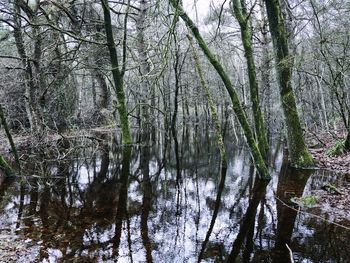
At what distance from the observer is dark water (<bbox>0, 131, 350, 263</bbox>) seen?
5.38 m

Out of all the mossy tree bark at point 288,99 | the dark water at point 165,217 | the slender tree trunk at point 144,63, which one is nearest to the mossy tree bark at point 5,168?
the dark water at point 165,217

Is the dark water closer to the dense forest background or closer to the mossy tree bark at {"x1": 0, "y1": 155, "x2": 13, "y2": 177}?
the mossy tree bark at {"x1": 0, "y1": 155, "x2": 13, "y2": 177}

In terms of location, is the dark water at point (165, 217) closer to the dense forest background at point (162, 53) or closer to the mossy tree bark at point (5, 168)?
the mossy tree bark at point (5, 168)

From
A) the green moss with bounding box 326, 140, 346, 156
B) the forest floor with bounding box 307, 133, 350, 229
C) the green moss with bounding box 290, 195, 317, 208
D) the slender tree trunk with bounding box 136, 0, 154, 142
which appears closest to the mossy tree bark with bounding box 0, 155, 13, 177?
the slender tree trunk with bounding box 136, 0, 154, 142

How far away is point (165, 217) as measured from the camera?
719cm

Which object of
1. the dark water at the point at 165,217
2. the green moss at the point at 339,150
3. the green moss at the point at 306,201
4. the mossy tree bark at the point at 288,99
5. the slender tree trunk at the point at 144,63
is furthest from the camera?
the slender tree trunk at the point at 144,63

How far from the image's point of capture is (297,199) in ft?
25.7

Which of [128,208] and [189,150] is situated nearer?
[128,208]

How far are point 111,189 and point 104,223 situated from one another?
110 inches

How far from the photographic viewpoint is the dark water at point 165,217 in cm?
538

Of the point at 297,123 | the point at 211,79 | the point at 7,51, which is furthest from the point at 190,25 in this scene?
the point at 211,79

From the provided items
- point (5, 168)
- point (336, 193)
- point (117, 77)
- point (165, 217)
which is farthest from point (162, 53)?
point (117, 77)

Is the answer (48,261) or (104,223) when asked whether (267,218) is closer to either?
(104,223)

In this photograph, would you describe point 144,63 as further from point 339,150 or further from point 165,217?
point 165,217
